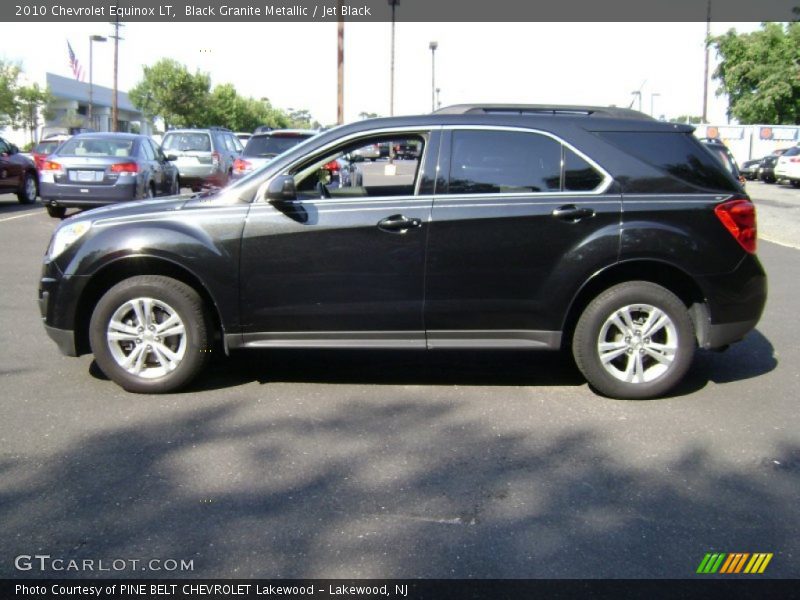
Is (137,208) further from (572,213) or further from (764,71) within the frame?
(764,71)

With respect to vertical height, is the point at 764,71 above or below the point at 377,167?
above

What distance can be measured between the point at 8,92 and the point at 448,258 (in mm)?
58084

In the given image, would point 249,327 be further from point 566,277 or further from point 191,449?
point 566,277

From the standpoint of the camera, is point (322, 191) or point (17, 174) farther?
point (17, 174)

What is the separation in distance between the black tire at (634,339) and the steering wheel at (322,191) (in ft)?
6.32

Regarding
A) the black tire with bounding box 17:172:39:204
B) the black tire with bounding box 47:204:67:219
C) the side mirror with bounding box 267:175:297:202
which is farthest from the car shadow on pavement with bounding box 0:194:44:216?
the side mirror with bounding box 267:175:297:202

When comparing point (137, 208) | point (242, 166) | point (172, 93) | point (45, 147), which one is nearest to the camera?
point (137, 208)

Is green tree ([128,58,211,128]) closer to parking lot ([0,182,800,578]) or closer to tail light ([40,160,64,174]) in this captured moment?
tail light ([40,160,64,174])

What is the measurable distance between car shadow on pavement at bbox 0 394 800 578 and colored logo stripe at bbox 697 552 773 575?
0.04m

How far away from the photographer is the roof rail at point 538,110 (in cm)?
559

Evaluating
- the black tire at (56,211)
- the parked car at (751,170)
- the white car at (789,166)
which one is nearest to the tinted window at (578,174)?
the black tire at (56,211)

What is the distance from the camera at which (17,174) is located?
1847 centimetres

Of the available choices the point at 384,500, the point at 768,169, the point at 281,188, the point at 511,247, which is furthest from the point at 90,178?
the point at 768,169

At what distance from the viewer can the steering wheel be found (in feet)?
18.1
